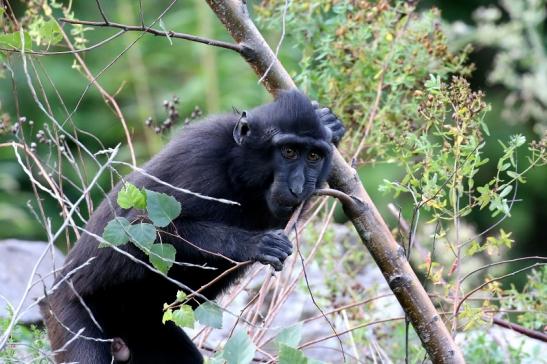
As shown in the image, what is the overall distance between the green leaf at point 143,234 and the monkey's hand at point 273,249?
2.06 ft

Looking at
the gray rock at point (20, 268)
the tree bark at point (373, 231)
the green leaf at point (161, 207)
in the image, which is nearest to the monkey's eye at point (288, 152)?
the tree bark at point (373, 231)

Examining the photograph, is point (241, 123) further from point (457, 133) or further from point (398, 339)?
point (398, 339)

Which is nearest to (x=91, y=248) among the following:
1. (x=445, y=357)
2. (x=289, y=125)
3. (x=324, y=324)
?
(x=289, y=125)

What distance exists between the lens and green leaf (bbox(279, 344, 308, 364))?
3.34 m

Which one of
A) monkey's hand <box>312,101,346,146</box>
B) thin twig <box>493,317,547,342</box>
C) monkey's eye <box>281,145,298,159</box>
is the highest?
monkey's hand <box>312,101,346,146</box>

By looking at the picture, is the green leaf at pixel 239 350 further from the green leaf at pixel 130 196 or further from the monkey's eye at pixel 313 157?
the monkey's eye at pixel 313 157

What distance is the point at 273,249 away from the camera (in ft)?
14.0

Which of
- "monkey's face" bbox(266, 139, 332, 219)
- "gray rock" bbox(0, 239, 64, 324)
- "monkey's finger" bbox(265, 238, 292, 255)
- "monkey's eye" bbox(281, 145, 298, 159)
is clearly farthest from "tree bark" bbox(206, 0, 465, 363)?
"gray rock" bbox(0, 239, 64, 324)

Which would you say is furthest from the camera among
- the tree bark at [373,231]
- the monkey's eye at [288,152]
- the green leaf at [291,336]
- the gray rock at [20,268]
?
the gray rock at [20,268]

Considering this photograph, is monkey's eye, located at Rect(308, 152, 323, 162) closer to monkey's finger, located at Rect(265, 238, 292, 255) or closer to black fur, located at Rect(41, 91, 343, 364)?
black fur, located at Rect(41, 91, 343, 364)

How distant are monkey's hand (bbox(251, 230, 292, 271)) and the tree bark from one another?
330 millimetres

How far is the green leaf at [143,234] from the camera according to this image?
3.74 m

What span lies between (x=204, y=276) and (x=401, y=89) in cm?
202

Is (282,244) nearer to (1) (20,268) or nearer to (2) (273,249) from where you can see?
(2) (273,249)
